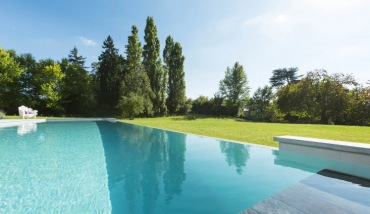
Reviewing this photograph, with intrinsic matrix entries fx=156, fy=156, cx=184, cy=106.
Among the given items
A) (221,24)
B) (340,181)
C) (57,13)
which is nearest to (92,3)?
(57,13)

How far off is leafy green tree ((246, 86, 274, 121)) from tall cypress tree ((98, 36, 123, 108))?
21.7 metres

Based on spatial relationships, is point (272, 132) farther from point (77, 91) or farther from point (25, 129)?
point (77, 91)

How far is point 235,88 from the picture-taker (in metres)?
28.7

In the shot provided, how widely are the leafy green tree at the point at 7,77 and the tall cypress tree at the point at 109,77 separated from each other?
9074mm

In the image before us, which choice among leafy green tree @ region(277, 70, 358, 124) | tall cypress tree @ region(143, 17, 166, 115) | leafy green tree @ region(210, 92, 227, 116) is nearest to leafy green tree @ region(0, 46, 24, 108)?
tall cypress tree @ region(143, 17, 166, 115)

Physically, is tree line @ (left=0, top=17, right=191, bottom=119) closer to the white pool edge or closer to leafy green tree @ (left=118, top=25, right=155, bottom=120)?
leafy green tree @ (left=118, top=25, right=155, bottom=120)

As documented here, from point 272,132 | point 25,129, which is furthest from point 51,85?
point 272,132

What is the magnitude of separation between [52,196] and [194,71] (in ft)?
74.0

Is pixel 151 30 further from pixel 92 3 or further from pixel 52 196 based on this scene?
pixel 52 196

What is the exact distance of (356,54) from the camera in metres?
10.7

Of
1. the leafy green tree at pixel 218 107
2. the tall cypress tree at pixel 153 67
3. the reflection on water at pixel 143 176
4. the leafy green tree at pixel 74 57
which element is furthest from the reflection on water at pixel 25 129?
the leafy green tree at pixel 218 107

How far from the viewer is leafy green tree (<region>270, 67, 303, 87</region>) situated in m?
27.7

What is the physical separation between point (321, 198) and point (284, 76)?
104 feet

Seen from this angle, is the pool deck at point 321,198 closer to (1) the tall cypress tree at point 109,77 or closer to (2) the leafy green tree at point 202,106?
(1) the tall cypress tree at point 109,77
